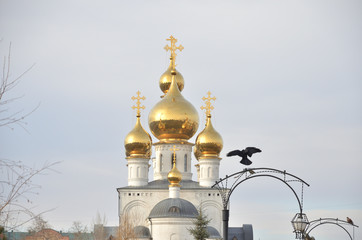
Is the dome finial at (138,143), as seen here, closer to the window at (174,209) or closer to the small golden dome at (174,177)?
the small golden dome at (174,177)

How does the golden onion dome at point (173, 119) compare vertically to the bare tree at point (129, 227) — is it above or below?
above

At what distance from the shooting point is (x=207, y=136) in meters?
48.5

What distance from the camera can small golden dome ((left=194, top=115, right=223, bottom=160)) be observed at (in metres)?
48.2

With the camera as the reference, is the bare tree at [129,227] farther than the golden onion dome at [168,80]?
No

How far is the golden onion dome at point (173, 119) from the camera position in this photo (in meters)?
48.2

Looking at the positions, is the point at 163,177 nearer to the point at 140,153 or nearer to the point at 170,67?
the point at 140,153

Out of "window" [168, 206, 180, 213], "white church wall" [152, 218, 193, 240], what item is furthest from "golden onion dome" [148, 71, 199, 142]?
"white church wall" [152, 218, 193, 240]

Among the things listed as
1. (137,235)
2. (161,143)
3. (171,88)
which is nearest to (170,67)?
(171,88)

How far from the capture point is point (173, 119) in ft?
159

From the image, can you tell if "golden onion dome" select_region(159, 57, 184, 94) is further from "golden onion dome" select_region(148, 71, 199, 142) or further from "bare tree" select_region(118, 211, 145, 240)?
"bare tree" select_region(118, 211, 145, 240)

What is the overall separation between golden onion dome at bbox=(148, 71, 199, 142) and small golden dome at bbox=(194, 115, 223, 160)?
0.83 m

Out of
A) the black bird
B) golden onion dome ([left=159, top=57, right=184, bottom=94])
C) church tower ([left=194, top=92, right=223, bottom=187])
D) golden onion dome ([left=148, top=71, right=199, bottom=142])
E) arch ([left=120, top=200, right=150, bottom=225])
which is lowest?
the black bird

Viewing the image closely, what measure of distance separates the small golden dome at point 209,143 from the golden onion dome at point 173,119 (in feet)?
2.71

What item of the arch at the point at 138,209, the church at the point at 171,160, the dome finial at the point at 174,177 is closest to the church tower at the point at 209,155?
the church at the point at 171,160
